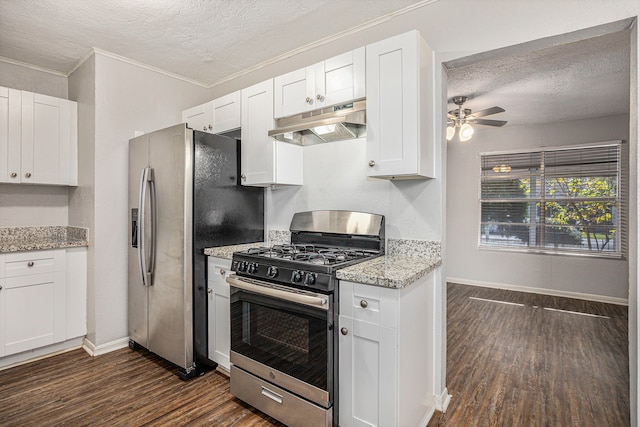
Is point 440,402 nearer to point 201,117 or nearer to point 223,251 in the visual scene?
point 223,251

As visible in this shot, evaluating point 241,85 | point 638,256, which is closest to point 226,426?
point 638,256

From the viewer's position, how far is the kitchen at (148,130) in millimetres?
2141

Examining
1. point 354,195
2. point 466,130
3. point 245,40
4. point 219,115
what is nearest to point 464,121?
point 466,130

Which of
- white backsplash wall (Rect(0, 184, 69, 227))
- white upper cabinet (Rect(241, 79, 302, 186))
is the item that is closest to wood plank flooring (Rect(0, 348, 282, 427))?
white backsplash wall (Rect(0, 184, 69, 227))

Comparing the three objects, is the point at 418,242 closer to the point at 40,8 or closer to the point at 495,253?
the point at 40,8

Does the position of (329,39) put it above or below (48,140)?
above

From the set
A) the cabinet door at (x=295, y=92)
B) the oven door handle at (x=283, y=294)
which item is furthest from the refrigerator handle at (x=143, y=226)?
the cabinet door at (x=295, y=92)

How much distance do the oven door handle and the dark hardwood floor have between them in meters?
0.79

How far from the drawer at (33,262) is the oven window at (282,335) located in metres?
1.79

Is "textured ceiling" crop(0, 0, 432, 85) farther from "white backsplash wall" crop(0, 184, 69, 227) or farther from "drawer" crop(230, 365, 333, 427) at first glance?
"drawer" crop(230, 365, 333, 427)

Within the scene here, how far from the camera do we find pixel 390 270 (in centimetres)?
178

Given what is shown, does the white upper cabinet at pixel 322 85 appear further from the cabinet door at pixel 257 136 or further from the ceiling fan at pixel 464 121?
the ceiling fan at pixel 464 121

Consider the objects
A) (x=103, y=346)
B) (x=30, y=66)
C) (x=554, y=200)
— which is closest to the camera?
(x=103, y=346)

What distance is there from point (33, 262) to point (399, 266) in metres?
2.92
